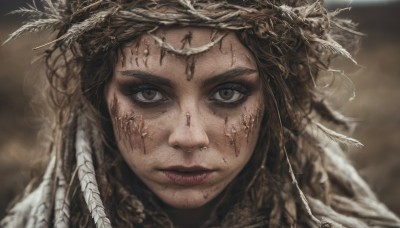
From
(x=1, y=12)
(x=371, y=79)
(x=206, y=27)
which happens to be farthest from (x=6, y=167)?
(x=1, y=12)

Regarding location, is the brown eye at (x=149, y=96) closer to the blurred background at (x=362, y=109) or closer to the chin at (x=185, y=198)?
the chin at (x=185, y=198)

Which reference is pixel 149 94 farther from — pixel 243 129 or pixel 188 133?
pixel 243 129

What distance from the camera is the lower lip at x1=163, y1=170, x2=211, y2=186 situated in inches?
81.9

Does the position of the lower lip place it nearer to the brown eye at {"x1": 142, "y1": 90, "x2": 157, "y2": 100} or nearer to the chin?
the chin

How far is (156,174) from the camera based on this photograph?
6.89 feet

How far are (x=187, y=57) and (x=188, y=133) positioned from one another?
0.78 ft

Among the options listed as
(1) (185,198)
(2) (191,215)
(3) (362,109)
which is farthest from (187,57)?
(3) (362,109)

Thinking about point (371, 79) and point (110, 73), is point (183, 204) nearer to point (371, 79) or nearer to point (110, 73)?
point (110, 73)

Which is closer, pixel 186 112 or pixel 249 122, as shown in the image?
pixel 186 112

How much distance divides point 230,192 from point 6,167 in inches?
108

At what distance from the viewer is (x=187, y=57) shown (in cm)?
198

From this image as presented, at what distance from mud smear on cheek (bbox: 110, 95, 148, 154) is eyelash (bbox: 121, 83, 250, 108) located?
5 cm

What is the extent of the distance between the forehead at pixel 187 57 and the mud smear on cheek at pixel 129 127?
0.17 m

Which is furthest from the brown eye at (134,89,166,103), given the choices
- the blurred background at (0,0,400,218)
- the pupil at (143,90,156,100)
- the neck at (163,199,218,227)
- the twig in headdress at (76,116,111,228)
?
the blurred background at (0,0,400,218)
